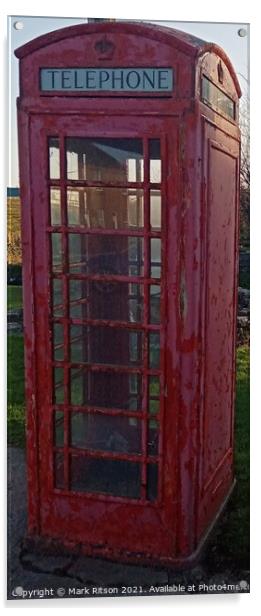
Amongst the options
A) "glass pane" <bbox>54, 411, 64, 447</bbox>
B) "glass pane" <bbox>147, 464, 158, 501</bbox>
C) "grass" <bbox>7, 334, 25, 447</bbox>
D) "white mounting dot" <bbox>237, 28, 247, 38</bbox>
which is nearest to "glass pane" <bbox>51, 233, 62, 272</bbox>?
"grass" <bbox>7, 334, 25, 447</bbox>

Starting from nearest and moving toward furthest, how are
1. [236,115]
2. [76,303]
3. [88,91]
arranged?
[88,91] < [76,303] < [236,115]

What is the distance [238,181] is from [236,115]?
25 centimetres

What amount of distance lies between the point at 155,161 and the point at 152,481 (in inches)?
45.8

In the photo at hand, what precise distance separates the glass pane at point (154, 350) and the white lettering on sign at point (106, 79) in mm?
832

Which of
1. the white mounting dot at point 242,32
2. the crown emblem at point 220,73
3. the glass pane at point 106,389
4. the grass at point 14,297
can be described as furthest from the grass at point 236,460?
the white mounting dot at point 242,32

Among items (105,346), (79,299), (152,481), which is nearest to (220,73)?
(79,299)

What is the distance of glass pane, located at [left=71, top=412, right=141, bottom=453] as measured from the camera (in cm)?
262

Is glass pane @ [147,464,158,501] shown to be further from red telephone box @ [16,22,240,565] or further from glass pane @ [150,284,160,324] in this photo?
glass pane @ [150,284,160,324]

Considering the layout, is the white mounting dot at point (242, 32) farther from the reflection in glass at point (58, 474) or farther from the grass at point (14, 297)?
the reflection in glass at point (58, 474)

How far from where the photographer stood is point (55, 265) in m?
2.49

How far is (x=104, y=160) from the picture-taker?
2.45 metres

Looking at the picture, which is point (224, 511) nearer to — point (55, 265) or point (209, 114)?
point (55, 265)

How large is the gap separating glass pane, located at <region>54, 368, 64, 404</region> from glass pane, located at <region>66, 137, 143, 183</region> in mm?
699
